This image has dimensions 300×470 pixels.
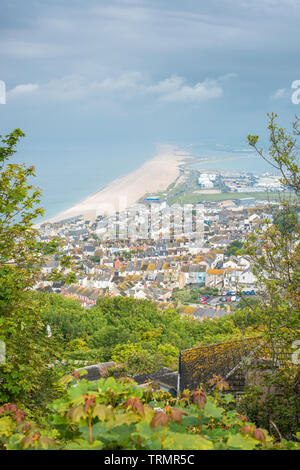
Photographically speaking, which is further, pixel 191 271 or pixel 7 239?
pixel 191 271

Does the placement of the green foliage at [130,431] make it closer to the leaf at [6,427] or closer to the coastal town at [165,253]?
the leaf at [6,427]

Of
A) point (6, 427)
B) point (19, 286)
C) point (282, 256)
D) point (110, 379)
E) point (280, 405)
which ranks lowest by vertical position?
point (280, 405)

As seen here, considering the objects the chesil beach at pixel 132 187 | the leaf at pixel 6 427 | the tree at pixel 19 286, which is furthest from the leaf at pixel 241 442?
the chesil beach at pixel 132 187

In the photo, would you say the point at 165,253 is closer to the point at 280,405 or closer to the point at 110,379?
the point at 280,405

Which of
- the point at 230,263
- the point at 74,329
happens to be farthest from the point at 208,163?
the point at 74,329

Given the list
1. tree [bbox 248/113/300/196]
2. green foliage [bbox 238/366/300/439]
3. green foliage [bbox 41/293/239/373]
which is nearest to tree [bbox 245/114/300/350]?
tree [bbox 248/113/300/196]

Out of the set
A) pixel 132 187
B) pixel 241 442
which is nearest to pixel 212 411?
pixel 241 442
